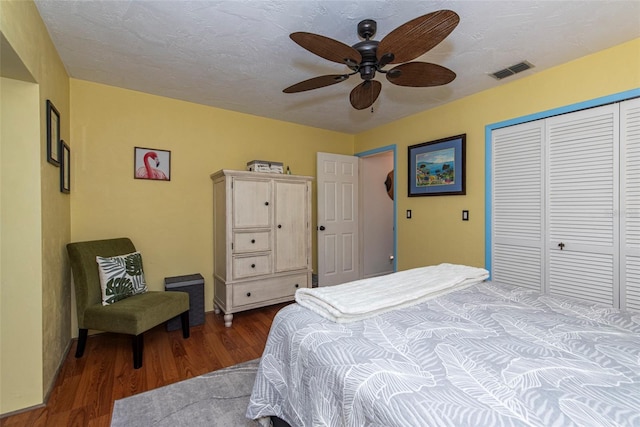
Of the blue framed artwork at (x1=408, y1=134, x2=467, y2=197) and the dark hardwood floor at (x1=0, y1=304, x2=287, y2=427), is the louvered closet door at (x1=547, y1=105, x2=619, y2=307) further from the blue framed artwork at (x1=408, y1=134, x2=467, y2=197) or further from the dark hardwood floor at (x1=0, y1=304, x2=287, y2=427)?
the dark hardwood floor at (x1=0, y1=304, x2=287, y2=427)

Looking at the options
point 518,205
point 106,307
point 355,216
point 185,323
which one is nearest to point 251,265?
point 185,323

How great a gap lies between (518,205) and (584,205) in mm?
466

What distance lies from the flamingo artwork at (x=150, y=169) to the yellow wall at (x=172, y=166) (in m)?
0.07

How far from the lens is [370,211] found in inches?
180

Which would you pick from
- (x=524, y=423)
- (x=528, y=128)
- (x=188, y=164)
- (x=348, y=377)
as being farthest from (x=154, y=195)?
(x=528, y=128)

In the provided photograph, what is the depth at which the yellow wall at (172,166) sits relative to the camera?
8.75 ft

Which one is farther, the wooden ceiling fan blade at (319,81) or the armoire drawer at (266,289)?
the armoire drawer at (266,289)

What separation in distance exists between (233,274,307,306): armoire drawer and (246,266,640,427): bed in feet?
5.55

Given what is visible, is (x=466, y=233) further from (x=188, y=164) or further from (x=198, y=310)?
(x=188, y=164)

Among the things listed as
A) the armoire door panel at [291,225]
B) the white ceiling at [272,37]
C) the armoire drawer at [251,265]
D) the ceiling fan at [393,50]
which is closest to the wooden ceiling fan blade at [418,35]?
the ceiling fan at [393,50]

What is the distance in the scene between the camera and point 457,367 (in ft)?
2.96

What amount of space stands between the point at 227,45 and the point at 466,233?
2.83 meters

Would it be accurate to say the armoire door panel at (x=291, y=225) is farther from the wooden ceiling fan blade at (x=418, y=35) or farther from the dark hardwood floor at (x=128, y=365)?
the wooden ceiling fan blade at (x=418, y=35)

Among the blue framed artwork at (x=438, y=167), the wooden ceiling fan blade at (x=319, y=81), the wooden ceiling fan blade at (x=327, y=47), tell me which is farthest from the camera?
the blue framed artwork at (x=438, y=167)
